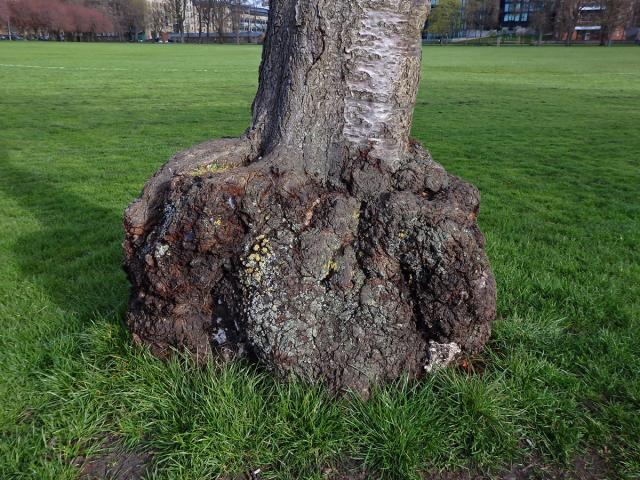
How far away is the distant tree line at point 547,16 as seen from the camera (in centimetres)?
8794

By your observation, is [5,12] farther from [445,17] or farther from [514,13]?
[514,13]

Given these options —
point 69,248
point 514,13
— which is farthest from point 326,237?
point 514,13

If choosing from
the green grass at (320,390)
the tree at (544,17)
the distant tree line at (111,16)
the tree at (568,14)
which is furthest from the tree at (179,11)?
the green grass at (320,390)

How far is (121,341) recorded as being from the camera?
3.16m

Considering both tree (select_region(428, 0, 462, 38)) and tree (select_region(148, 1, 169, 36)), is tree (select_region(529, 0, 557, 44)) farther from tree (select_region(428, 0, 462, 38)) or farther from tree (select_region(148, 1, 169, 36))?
tree (select_region(148, 1, 169, 36))

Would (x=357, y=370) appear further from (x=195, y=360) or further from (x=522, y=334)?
(x=522, y=334)

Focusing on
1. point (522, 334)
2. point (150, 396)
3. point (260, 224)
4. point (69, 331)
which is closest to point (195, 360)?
point (150, 396)

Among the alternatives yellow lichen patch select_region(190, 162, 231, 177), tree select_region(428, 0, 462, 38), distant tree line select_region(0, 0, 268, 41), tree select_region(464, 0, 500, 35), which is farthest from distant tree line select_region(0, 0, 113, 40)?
yellow lichen patch select_region(190, 162, 231, 177)

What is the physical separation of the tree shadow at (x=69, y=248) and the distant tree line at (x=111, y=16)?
354 feet

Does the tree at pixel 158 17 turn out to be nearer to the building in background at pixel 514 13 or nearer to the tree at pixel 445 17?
the tree at pixel 445 17

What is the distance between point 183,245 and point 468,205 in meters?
1.69

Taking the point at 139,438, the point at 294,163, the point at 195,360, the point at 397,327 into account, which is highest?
the point at 294,163

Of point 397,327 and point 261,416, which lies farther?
point 397,327

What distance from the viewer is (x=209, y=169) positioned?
10.5ft
